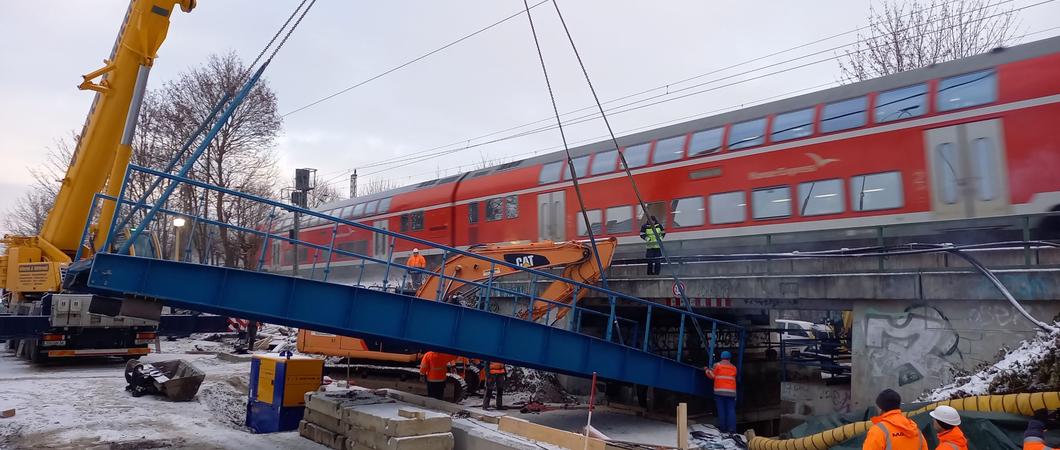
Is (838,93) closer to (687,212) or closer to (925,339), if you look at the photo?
(687,212)

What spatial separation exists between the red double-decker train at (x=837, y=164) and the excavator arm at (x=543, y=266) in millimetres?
3112

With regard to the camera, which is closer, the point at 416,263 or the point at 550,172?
the point at 416,263

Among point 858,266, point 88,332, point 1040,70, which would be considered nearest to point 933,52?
point 1040,70

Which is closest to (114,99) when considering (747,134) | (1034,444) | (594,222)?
(594,222)

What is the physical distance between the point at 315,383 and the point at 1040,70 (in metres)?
12.5

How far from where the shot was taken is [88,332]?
663 inches

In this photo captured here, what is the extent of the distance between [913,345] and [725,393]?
119 inches

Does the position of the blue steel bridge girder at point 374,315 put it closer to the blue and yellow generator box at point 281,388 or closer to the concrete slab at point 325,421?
the concrete slab at point 325,421

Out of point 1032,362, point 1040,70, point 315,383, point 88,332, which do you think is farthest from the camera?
point 88,332

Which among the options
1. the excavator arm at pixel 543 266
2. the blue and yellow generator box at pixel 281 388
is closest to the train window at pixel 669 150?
the excavator arm at pixel 543 266

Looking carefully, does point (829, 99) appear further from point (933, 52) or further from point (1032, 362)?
point (933, 52)

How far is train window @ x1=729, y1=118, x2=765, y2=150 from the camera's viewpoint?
1391cm

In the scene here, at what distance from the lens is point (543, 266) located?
12.8m

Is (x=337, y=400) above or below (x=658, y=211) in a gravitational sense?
below
